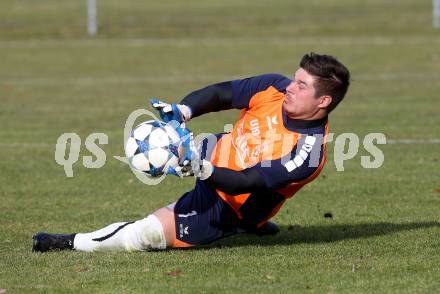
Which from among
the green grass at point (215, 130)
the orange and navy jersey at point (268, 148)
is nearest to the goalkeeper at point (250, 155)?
the orange and navy jersey at point (268, 148)

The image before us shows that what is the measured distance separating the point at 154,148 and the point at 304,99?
1.36 m

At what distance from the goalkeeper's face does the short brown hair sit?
35 mm

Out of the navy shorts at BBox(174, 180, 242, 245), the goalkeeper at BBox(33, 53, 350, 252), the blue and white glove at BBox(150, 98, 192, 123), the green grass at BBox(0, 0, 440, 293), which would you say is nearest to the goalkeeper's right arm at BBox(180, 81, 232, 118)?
the goalkeeper at BBox(33, 53, 350, 252)

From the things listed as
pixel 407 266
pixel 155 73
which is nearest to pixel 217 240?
pixel 407 266

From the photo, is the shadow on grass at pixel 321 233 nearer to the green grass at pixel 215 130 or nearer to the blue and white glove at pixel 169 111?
the green grass at pixel 215 130

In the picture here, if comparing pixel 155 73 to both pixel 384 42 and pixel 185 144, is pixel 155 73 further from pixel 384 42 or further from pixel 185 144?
pixel 185 144

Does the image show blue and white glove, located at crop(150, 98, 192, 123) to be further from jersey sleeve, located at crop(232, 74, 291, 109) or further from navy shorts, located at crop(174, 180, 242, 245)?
navy shorts, located at crop(174, 180, 242, 245)

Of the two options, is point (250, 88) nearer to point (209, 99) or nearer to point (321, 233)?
point (209, 99)

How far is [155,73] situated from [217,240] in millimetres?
17622

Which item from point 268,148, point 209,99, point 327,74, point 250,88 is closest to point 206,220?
point 268,148

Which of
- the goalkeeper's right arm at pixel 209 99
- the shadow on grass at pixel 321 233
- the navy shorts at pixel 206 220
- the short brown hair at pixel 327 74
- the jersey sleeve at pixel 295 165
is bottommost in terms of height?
the shadow on grass at pixel 321 233

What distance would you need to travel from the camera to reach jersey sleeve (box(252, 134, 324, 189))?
777 centimetres

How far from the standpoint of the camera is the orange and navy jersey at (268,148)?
7.85m

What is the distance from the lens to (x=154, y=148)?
285 inches
